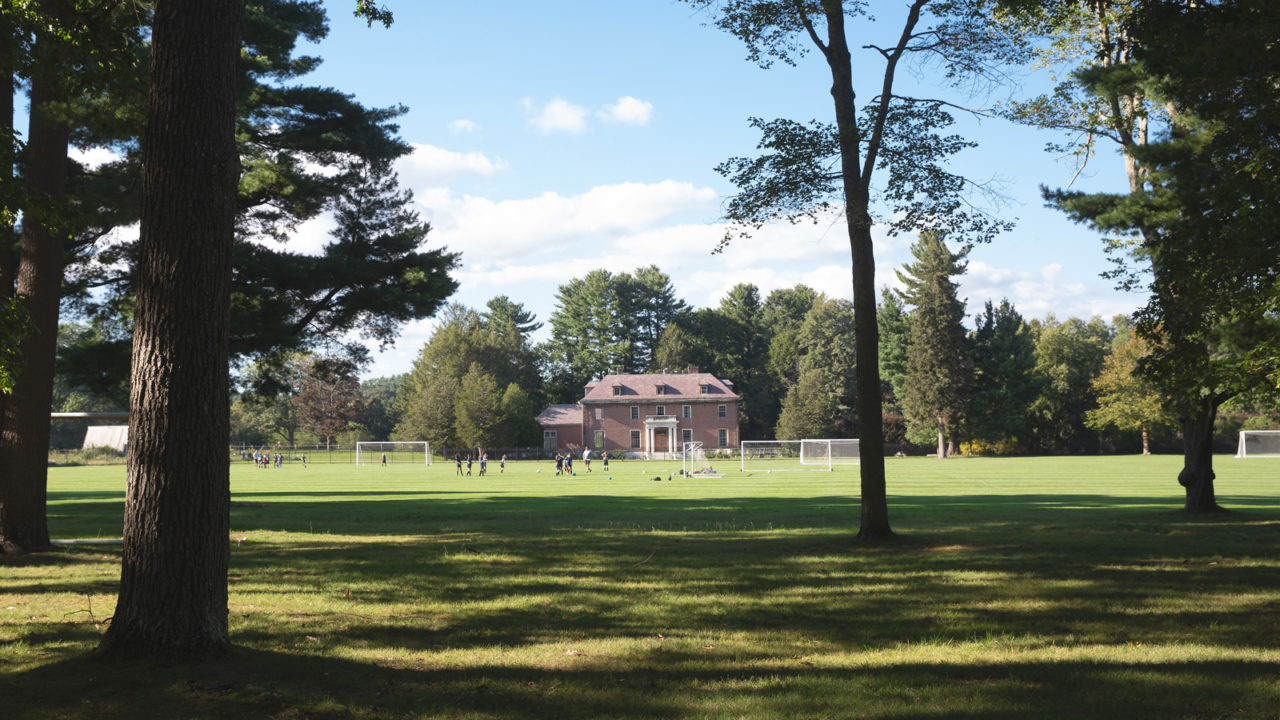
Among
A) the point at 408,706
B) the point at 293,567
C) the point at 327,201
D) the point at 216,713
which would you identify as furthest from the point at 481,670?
the point at 327,201

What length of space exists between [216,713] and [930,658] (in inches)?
196

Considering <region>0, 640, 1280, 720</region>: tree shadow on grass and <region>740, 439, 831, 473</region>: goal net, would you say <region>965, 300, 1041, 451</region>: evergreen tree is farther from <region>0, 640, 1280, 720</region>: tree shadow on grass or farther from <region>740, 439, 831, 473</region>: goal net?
<region>0, 640, 1280, 720</region>: tree shadow on grass

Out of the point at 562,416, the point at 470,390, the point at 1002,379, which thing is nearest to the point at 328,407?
the point at 470,390

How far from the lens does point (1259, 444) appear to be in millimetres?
59531

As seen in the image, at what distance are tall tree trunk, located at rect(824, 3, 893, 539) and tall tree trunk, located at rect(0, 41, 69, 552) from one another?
11.8 m

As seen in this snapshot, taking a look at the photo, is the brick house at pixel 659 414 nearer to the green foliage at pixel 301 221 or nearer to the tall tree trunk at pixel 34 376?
the green foliage at pixel 301 221

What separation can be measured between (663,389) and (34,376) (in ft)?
239

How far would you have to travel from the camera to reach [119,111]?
1283 centimetres

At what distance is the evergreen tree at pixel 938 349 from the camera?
72.9 meters

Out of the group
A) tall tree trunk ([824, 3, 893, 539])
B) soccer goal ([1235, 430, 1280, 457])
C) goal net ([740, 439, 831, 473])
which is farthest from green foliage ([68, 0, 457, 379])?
soccer goal ([1235, 430, 1280, 457])

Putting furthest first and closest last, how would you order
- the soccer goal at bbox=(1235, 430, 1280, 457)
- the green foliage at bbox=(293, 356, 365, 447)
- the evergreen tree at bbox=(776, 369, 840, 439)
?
the green foliage at bbox=(293, 356, 365, 447), the evergreen tree at bbox=(776, 369, 840, 439), the soccer goal at bbox=(1235, 430, 1280, 457)

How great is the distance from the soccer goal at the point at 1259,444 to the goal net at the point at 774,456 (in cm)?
3086

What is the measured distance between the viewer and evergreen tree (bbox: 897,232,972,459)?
7288 cm

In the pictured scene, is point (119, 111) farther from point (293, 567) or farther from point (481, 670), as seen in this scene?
point (481, 670)
